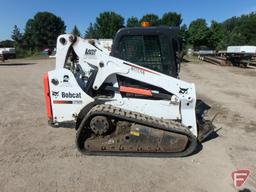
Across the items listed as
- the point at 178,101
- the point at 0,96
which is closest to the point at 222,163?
the point at 178,101

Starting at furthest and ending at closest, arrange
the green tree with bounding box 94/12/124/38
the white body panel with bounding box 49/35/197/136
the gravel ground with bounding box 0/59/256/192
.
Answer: the green tree with bounding box 94/12/124/38, the white body panel with bounding box 49/35/197/136, the gravel ground with bounding box 0/59/256/192

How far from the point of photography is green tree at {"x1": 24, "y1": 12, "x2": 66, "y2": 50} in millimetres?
79688

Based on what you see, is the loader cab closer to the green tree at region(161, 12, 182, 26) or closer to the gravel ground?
the gravel ground

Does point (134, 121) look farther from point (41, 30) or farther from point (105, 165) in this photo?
point (41, 30)

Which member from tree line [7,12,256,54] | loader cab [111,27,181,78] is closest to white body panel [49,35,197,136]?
loader cab [111,27,181,78]

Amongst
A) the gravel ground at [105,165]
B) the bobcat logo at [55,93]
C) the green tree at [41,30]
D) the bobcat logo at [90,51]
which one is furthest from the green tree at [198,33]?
the bobcat logo at [55,93]

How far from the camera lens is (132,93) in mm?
5055

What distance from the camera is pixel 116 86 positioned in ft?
16.6

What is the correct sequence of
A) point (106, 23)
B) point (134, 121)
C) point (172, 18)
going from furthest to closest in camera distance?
1. point (172, 18)
2. point (106, 23)
3. point (134, 121)

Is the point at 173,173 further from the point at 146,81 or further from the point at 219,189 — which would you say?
the point at 146,81

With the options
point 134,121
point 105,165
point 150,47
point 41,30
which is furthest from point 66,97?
point 41,30

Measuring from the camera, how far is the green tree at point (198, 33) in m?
49.4

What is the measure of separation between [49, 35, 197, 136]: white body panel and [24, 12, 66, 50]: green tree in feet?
258

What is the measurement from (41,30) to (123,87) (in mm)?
84757
